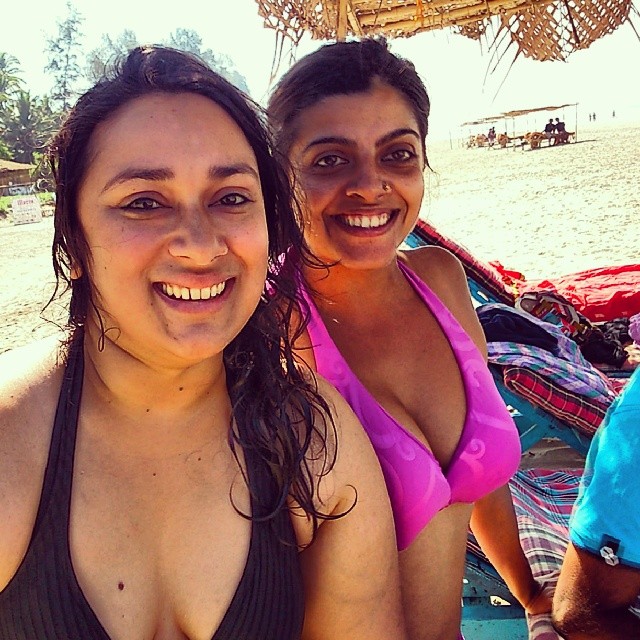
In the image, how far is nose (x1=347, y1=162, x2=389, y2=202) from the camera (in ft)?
5.58

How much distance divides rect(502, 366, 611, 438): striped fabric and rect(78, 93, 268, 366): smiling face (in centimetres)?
217

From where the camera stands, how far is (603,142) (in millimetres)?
29031

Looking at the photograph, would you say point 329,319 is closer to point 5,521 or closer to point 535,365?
point 5,521

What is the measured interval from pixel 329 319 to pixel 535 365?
5.52ft

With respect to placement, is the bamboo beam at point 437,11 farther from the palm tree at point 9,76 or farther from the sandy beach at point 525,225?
the palm tree at point 9,76

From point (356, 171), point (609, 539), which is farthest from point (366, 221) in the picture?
point (609, 539)

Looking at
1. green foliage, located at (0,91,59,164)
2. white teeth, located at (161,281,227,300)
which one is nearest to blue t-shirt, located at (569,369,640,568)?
white teeth, located at (161,281,227,300)

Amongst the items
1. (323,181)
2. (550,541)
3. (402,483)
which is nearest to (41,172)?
(323,181)

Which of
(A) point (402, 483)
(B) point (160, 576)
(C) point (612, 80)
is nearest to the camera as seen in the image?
(B) point (160, 576)

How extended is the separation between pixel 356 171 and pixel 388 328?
46 centimetres

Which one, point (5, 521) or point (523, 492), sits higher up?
point (5, 521)

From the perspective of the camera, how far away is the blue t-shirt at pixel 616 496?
1357 mm

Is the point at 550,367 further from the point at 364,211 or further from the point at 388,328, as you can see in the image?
the point at 364,211

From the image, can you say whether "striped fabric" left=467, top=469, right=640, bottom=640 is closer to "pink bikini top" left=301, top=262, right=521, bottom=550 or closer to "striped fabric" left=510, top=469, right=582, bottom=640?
"striped fabric" left=510, top=469, right=582, bottom=640
